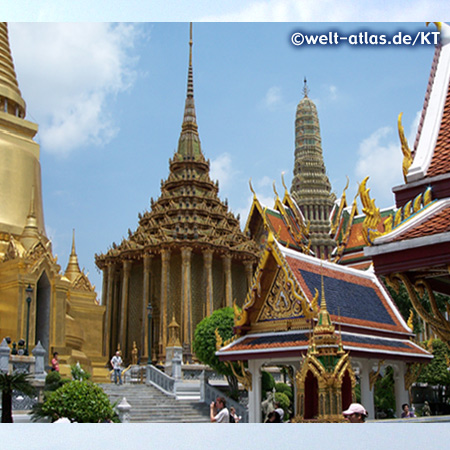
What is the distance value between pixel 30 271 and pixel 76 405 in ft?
20.0

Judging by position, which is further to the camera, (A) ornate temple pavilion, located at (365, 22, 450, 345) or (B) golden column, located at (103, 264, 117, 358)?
(B) golden column, located at (103, 264, 117, 358)

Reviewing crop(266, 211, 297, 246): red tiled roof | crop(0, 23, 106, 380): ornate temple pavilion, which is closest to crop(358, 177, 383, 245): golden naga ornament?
crop(0, 23, 106, 380): ornate temple pavilion

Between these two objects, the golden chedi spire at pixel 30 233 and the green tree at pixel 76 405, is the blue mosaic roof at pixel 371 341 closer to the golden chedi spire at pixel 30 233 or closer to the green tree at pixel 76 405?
the green tree at pixel 76 405

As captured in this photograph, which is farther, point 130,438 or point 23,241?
point 23,241

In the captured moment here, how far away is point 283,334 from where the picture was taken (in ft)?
31.1

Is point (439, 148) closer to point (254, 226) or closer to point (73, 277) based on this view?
point (73, 277)

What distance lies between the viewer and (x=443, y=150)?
5.40 meters

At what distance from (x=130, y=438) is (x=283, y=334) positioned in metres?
4.20

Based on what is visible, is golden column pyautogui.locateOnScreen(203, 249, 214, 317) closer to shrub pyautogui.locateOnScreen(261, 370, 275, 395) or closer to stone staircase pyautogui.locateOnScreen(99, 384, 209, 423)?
stone staircase pyautogui.locateOnScreen(99, 384, 209, 423)

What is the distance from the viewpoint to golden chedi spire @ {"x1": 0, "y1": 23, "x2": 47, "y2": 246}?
16.0 m

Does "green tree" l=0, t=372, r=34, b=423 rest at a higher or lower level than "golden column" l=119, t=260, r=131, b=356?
lower

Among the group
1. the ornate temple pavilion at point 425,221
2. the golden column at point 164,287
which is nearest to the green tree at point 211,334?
the golden column at point 164,287

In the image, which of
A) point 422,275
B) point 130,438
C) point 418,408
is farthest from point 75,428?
point 418,408

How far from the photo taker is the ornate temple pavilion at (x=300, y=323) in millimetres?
9250
